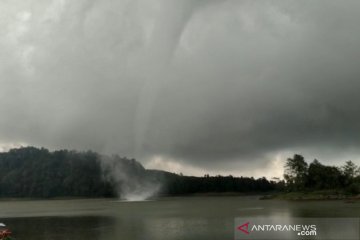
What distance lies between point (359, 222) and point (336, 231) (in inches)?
403

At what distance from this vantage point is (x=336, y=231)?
156 ft

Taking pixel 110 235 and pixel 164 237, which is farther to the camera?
pixel 110 235

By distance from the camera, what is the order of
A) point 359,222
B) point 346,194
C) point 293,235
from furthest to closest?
point 346,194 < point 359,222 < point 293,235

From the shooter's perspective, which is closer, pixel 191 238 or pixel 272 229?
pixel 191 238

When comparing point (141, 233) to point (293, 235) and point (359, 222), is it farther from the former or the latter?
point (359, 222)

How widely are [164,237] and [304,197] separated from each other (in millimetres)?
138771

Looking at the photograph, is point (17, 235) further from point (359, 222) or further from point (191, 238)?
point (359, 222)

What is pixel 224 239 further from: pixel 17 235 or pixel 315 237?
pixel 17 235

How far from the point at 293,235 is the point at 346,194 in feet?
438

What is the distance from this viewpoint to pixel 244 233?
50.3 m

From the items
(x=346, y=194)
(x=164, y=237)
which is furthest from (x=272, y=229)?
(x=346, y=194)

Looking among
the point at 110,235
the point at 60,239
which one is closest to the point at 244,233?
the point at 110,235

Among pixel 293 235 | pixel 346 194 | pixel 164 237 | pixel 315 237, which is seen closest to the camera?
pixel 315 237

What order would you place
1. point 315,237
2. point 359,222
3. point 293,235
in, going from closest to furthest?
point 315,237
point 293,235
point 359,222
